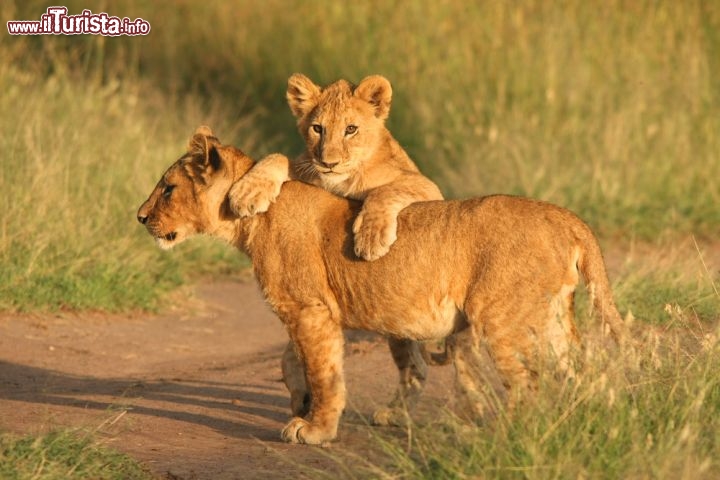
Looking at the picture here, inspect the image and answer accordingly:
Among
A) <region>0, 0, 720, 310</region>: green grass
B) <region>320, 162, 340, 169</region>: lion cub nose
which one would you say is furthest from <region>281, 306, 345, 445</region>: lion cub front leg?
<region>0, 0, 720, 310</region>: green grass

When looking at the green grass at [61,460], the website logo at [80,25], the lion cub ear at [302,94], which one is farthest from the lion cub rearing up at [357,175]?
the website logo at [80,25]

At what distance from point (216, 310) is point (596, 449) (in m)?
5.24

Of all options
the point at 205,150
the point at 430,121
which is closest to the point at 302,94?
the point at 205,150

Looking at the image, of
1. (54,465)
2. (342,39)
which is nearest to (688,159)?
(342,39)

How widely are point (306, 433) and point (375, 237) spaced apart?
94cm

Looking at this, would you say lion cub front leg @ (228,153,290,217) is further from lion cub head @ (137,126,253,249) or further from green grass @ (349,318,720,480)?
green grass @ (349,318,720,480)

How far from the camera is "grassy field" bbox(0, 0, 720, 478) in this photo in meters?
9.19

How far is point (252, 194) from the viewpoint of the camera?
6.09 meters

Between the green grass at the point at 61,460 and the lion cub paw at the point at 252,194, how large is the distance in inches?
53.3

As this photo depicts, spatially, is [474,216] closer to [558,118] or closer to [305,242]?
[305,242]

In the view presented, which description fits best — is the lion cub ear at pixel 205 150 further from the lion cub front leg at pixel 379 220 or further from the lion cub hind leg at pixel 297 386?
the lion cub hind leg at pixel 297 386

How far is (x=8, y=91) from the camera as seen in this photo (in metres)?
11.0

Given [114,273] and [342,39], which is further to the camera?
[342,39]

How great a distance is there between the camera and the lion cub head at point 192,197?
6191mm
